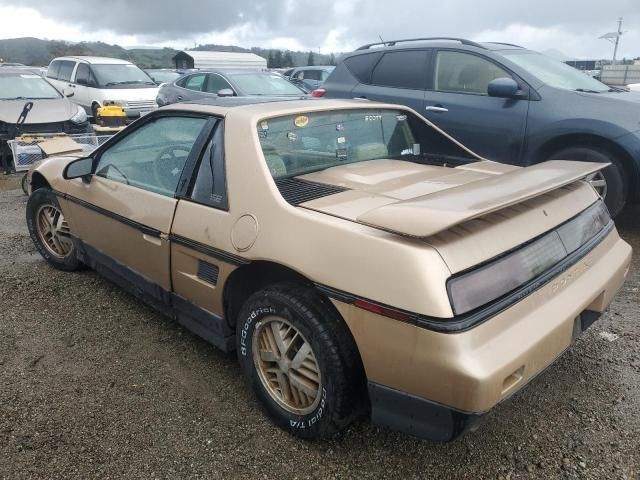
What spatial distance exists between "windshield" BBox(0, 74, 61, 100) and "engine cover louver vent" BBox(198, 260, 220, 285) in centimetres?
855

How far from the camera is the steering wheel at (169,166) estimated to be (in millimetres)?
2941

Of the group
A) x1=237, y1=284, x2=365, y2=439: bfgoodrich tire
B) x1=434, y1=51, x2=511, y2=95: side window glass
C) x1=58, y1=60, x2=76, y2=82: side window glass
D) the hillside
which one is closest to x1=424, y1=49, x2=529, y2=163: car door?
x1=434, y1=51, x2=511, y2=95: side window glass

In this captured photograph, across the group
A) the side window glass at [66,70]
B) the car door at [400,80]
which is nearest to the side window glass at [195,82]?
the side window glass at [66,70]

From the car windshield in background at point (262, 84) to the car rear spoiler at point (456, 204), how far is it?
7540 millimetres

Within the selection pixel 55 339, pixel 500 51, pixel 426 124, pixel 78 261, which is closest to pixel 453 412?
pixel 426 124

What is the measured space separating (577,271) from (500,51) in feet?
12.5

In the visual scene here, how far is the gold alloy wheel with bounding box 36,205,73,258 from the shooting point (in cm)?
412

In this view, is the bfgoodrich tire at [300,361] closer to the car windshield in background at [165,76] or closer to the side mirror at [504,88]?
the side mirror at [504,88]

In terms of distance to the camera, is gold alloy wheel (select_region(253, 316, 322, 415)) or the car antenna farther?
the car antenna

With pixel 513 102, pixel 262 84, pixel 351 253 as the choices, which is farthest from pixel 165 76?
pixel 351 253

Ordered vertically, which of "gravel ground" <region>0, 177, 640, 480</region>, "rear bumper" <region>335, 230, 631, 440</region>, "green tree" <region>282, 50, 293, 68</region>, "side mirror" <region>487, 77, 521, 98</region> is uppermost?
"green tree" <region>282, 50, 293, 68</region>

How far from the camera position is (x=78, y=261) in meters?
4.12

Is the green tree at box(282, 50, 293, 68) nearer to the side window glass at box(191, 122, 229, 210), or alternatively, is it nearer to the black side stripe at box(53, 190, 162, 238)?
the black side stripe at box(53, 190, 162, 238)

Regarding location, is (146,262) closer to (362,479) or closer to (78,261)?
(78,261)
